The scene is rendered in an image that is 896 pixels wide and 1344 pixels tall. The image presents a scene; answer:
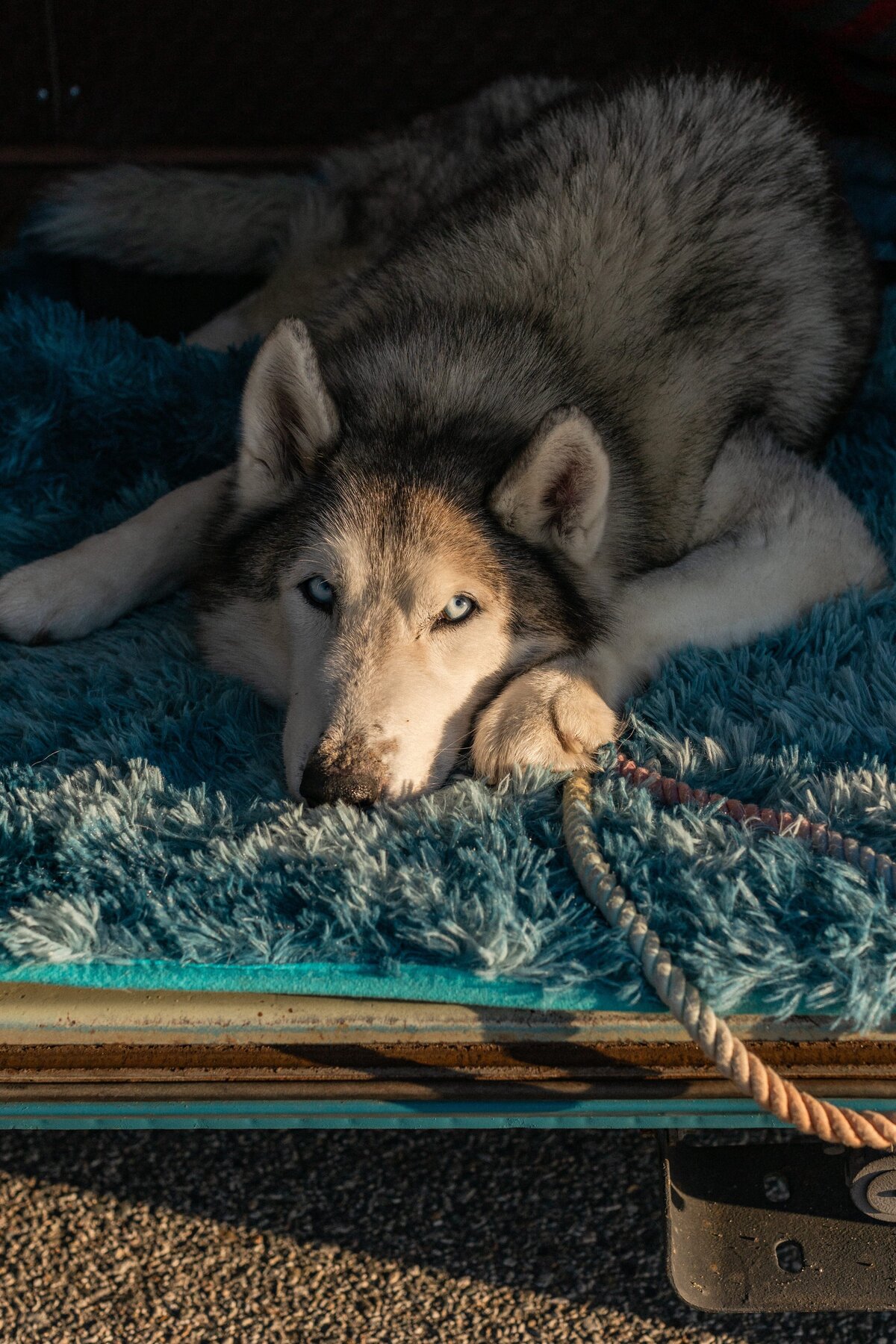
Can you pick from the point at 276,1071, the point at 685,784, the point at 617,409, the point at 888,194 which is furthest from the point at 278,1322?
the point at 888,194

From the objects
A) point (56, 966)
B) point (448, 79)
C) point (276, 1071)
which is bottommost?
point (276, 1071)

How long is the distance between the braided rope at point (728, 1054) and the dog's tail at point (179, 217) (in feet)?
8.70

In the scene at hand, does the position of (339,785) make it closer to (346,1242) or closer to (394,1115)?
(394,1115)

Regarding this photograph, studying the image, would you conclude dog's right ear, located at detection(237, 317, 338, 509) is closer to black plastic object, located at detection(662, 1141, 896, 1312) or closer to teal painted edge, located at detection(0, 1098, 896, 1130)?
teal painted edge, located at detection(0, 1098, 896, 1130)

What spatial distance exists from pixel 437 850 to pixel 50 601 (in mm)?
1145

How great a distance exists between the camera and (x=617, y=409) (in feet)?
7.82

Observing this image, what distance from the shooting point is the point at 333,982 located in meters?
1.64

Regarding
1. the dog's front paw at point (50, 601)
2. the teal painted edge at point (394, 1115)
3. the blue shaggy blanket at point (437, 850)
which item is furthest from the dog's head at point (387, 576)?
the teal painted edge at point (394, 1115)

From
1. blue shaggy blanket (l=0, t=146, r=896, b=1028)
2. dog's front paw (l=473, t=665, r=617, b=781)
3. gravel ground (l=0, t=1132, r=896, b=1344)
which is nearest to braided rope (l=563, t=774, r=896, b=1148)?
blue shaggy blanket (l=0, t=146, r=896, b=1028)

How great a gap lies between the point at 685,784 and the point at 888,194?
2823 mm

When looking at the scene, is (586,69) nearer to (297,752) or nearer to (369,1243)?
(297,752)

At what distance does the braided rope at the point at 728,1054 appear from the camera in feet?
4.79

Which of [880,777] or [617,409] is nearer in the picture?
[880,777]

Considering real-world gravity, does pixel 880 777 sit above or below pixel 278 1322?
above
